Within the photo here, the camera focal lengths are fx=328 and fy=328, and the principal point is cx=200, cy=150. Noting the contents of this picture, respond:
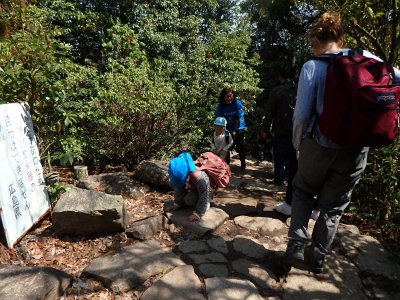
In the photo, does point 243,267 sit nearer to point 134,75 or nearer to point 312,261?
point 312,261

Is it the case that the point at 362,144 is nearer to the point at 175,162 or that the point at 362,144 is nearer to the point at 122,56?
the point at 175,162

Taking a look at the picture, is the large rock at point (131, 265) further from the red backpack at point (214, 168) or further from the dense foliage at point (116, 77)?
the dense foliage at point (116, 77)

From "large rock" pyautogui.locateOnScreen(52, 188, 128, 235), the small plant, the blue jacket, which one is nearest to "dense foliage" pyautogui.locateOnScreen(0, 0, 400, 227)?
the small plant

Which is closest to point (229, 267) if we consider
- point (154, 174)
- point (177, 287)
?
point (177, 287)

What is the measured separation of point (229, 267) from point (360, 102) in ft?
5.65

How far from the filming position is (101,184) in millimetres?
4473

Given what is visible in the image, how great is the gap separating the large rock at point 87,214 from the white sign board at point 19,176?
280 mm

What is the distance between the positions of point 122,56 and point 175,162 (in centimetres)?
663

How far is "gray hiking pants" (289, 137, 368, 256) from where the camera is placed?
7.63 ft

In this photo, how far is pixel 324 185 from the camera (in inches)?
97.2

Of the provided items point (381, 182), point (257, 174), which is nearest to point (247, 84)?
point (257, 174)

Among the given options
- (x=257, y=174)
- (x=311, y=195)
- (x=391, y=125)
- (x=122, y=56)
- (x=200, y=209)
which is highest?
(x=122, y=56)

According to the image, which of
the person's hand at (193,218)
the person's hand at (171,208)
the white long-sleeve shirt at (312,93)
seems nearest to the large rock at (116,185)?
the person's hand at (171,208)

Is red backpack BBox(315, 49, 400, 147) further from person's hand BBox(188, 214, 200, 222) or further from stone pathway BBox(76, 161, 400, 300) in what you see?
person's hand BBox(188, 214, 200, 222)
